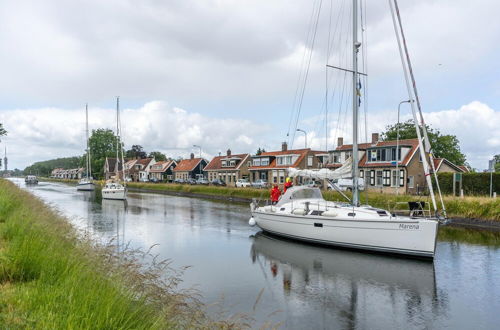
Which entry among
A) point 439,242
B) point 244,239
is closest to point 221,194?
point 244,239

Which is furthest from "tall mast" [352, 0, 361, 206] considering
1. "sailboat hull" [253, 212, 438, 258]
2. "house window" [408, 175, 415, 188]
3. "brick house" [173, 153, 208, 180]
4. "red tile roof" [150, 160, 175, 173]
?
"red tile roof" [150, 160, 175, 173]

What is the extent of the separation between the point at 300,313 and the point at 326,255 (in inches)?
271

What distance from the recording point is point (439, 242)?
18844mm

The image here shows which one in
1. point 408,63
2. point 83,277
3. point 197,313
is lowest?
point 197,313

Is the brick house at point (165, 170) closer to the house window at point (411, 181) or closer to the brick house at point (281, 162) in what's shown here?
the brick house at point (281, 162)

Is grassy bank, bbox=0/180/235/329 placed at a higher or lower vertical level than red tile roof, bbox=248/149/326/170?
lower

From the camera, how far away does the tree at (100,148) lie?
370 feet

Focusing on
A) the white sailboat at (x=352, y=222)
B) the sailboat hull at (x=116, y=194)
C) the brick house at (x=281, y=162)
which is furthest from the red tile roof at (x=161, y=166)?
the white sailboat at (x=352, y=222)

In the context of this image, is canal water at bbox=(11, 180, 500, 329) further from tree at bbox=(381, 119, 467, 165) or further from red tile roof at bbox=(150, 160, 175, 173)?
red tile roof at bbox=(150, 160, 175, 173)

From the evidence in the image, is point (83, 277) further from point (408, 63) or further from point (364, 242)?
point (408, 63)

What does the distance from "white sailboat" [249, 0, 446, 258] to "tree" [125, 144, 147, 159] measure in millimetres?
117183

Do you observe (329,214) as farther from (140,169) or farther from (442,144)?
(140,169)

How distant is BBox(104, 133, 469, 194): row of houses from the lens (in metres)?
45.9

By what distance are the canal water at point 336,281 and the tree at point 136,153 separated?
114 metres
